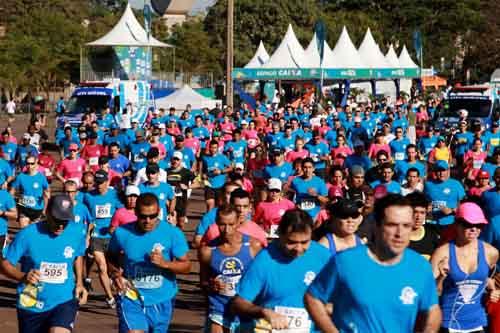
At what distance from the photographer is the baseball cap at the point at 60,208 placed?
8055 mm

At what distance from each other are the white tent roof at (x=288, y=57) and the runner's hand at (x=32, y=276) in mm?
38643

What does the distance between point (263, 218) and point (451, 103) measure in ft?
76.2

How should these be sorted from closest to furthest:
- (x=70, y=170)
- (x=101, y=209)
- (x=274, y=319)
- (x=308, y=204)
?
(x=274, y=319) < (x=101, y=209) < (x=308, y=204) < (x=70, y=170)

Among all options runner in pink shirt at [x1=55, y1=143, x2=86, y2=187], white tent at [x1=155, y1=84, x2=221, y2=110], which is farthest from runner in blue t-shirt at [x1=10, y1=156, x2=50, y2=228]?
white tent at [x1=155, y1=84, x2=221, y2=110]

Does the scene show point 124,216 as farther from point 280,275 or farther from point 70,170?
point 70,170

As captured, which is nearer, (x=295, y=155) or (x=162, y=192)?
(x=162, y=192)

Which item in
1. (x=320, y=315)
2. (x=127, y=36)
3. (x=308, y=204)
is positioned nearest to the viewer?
(x=320, y=315)

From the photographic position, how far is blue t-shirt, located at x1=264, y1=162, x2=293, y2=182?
15.5 metres

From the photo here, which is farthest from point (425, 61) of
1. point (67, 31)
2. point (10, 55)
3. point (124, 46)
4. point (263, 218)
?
point (263, 218)

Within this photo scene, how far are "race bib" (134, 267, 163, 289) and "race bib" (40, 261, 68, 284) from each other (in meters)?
0.51

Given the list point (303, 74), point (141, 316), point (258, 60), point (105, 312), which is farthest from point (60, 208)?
point (258, 60)

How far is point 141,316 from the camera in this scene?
836 centimetres

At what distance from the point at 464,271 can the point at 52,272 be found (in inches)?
111

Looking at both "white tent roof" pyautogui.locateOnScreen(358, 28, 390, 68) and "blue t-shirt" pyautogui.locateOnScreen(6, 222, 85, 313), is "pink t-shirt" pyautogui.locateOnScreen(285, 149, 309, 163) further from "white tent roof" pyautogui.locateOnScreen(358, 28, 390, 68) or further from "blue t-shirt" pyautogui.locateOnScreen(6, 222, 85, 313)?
"white tent roof" pyautogui.locateOnScreen(358, 28, 390, 68)
